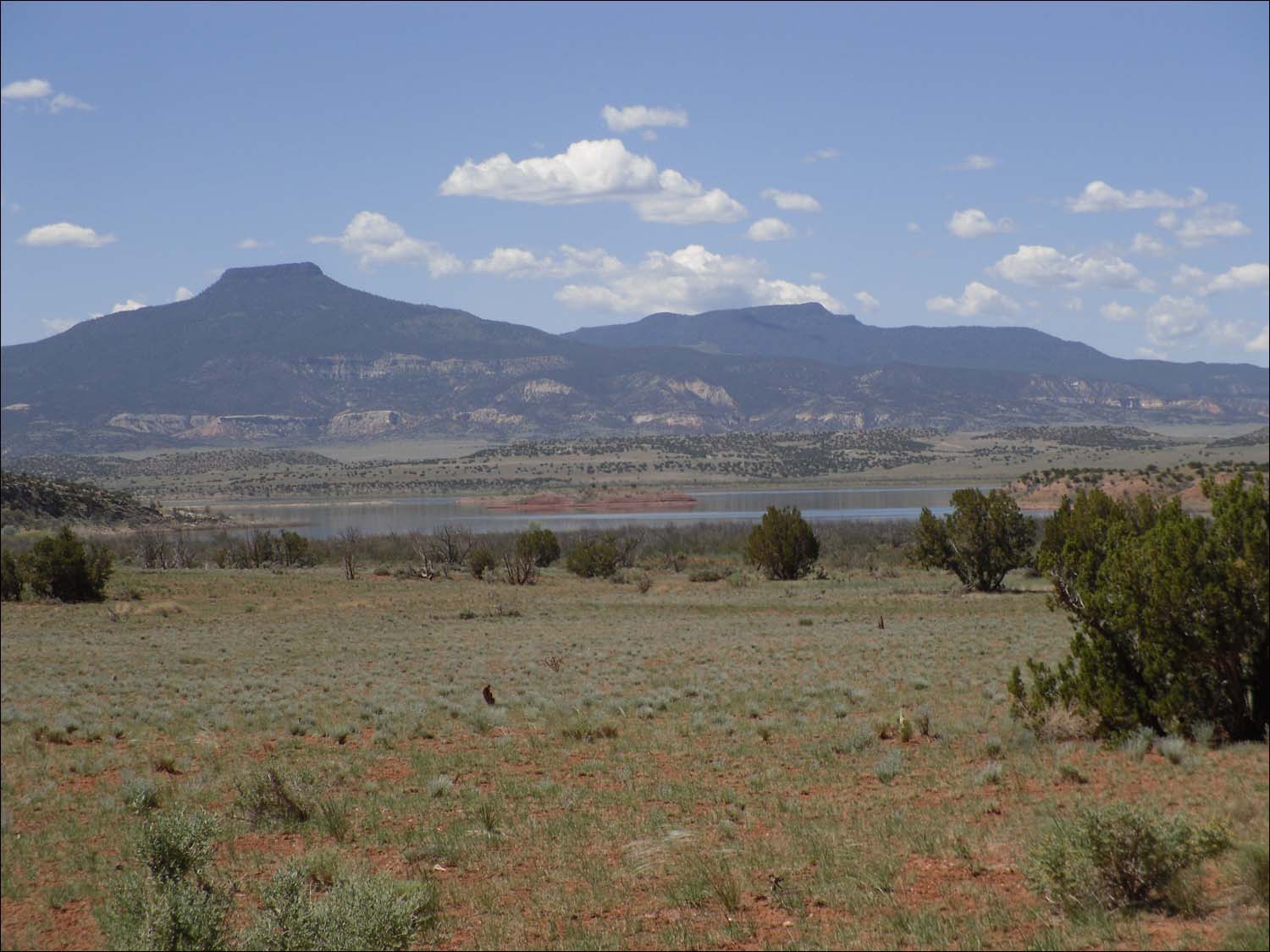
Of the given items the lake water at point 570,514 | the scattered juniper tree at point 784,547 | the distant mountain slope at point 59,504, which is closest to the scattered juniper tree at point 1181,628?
the scattered juniper tree at point 784,547

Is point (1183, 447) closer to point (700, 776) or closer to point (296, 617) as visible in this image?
point (296, 617)

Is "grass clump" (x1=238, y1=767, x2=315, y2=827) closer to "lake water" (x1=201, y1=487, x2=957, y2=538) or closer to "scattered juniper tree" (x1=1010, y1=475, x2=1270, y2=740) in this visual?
"scattered juniper tree" (x1=1010, y1=475, x2=1270, y2=740)

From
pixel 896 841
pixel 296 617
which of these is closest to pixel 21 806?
pixel 896 841

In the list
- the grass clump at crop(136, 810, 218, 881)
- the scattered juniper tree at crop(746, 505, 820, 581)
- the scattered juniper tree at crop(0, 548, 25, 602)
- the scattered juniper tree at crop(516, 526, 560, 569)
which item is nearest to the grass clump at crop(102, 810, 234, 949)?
the grass clump at crop(136, 810, 218, 881)

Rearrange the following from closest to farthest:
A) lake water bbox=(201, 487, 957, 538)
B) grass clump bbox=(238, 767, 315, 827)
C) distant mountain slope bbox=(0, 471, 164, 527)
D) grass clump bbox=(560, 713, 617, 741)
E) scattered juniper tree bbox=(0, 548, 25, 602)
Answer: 1. grass clump bbox=(238, 767, 315, 827)
2. grass clump bbox=(560, 713, 617, 741)
3. scattered juniper tree bbox=(0, 548, 25, 602)
4. distant mountain slope bbox=(0, 471, 164, 527)
5. lake water bbox=(201, 487, 957, 538)

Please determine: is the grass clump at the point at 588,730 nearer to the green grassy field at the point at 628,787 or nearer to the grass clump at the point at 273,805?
the green grassy field at the point at 628,787

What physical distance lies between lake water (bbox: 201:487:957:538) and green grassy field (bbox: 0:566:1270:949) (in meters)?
58.8

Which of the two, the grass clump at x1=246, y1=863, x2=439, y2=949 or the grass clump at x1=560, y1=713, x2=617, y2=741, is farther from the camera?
the grass clump at x1=560, y1=713, x2=617, y2=741

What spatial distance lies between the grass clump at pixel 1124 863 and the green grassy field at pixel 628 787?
0.53 ft

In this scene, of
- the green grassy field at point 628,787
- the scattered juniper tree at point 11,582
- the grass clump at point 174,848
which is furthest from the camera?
the scattered juniper tree at point 11,582

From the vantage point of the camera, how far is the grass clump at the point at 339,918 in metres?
6.81

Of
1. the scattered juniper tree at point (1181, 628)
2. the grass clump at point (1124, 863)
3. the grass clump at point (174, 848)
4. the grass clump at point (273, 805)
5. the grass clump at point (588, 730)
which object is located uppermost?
the scattered juniper tree at point (1181, 628)

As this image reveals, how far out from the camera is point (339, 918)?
22.9 feet

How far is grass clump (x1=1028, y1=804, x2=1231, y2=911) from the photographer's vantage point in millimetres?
6816
